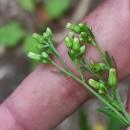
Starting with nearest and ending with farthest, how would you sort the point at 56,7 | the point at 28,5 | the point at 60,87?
1. the point at 60,87
2. the point at 56,7
3. the point at 28,5

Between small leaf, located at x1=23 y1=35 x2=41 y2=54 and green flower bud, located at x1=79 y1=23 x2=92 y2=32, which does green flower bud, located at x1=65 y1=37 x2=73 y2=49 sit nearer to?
green flower bud, located at x1=79 y1=23 x2=92 y2=32

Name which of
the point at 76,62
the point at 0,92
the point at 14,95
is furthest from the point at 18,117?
the point at 0,92

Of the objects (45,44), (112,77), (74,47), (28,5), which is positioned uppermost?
(28,5)

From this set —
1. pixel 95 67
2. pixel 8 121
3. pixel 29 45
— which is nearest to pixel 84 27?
pixel 95 67

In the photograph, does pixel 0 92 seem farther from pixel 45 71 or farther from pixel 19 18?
pixel 45 71

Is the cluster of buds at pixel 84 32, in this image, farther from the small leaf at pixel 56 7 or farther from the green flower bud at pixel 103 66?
the small leaf at pixel 56 7

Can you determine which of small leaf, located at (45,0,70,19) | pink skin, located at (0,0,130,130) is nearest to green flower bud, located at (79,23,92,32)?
pink skin, located at (0,0,130,130)

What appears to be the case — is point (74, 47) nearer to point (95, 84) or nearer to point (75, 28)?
point (75, 28)
